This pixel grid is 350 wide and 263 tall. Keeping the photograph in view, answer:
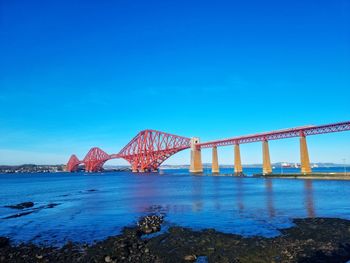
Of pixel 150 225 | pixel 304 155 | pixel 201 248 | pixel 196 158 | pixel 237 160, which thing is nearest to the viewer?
pixel 201 248

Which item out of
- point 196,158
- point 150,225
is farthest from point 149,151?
point 150,225

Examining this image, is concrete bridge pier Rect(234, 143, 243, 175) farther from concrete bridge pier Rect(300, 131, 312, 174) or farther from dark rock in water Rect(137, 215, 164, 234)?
dark rock in water Rect(137, 215, 164, 234)

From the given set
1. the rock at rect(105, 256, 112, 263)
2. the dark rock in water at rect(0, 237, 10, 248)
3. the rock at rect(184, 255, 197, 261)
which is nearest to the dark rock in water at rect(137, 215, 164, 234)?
the rock at rect(105, 256, 112, 263)

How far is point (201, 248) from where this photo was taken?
1536cm

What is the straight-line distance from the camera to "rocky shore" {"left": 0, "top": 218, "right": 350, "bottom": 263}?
13.7 meters

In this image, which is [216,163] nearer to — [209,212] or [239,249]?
[209,212]

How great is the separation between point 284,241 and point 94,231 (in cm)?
1182

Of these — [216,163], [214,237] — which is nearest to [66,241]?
[214,237]

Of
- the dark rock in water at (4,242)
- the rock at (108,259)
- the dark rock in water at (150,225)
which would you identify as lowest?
the rock at (108,259)

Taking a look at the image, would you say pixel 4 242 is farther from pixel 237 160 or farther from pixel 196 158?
pixel 196 158

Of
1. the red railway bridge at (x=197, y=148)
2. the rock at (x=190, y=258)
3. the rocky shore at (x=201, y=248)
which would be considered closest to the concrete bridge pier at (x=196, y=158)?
the red railway bridge at (x=197, y=148)

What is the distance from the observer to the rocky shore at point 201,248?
13.7m

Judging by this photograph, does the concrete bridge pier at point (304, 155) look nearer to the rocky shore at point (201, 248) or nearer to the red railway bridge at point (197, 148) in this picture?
the red railway bridge at point (197, 148)

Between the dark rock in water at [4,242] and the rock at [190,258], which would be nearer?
the rock at [190,258]
